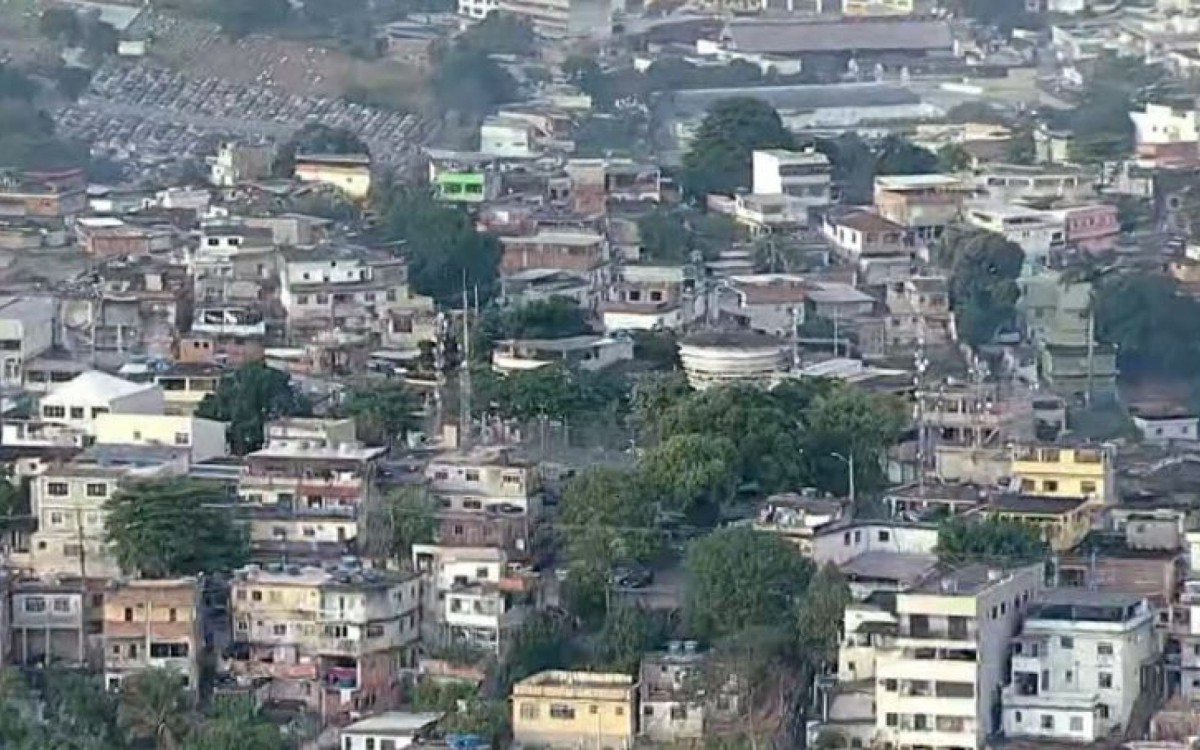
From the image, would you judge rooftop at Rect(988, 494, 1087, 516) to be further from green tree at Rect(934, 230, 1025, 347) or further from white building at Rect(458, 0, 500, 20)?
white building at Rect(458, 0, 500, 20)

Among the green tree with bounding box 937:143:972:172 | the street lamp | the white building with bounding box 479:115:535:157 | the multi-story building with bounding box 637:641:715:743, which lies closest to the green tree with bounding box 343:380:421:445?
the street lamp

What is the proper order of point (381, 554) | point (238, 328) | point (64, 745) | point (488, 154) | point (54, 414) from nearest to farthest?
1. point (64, 745)
2. point (381, 554)
3. point (54, 414)
4. point (238, 328)
5. point (488, 154)

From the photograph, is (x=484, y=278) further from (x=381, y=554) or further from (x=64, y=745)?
(x=64, y=745)

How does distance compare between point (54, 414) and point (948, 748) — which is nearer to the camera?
point (948, 748)

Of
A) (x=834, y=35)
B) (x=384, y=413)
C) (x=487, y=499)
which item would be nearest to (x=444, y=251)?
(x=384, y=413)

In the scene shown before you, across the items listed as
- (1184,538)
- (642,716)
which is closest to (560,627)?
(642,716)

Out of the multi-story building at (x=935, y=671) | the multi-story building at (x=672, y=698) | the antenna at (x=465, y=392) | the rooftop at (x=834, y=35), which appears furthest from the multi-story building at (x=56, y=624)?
the rooftop at (x=834, y=35)

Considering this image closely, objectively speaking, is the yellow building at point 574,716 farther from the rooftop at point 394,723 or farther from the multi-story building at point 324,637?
the multi-story building at point 324,637
